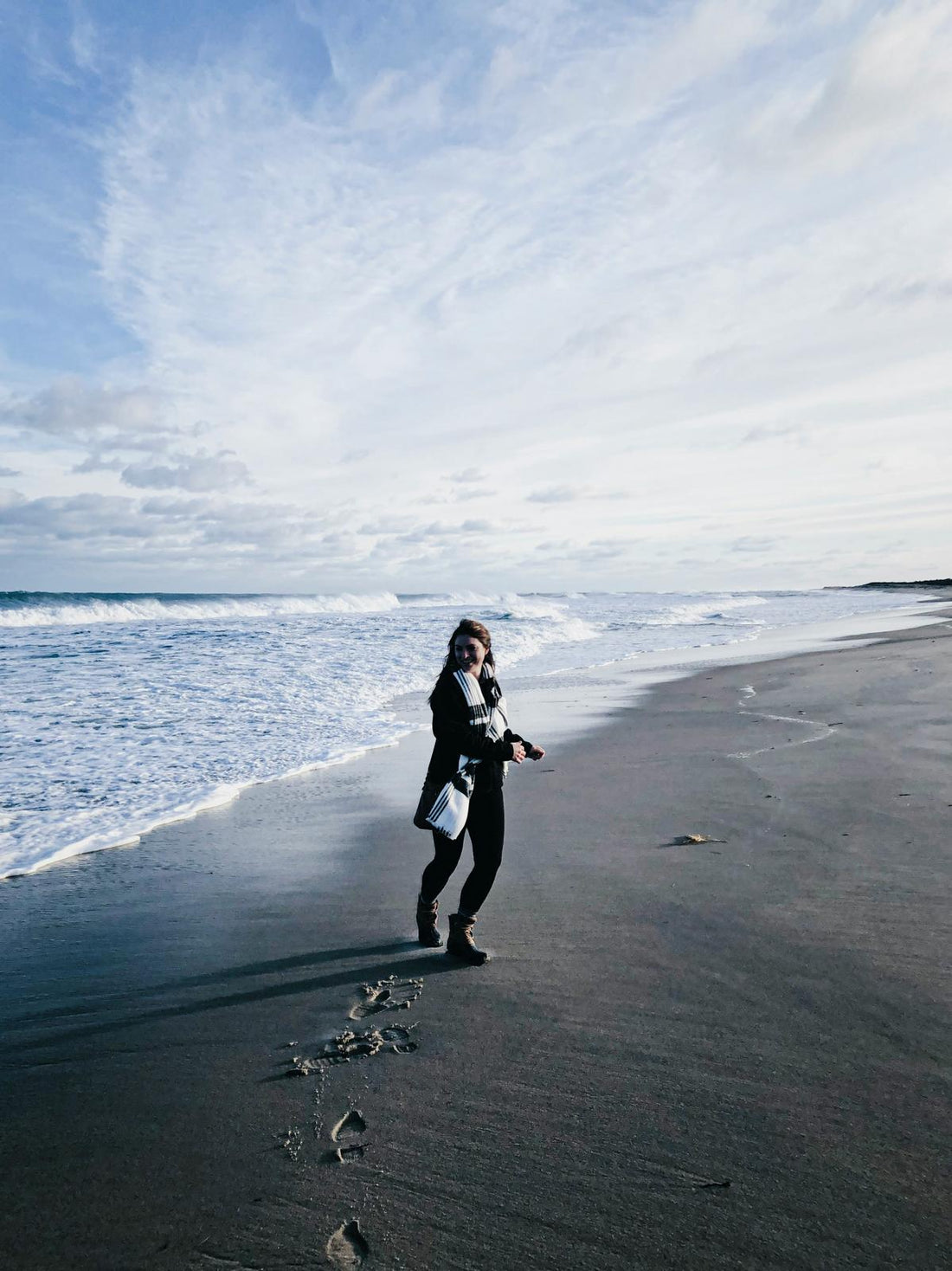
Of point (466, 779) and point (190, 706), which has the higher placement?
point (466, 779)

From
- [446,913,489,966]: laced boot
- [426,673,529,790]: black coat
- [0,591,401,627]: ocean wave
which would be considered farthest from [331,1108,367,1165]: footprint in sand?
[0,591,401,627]: ocean wave

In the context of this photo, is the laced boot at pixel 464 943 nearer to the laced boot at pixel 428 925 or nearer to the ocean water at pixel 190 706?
the laced boot at pixel 428 925

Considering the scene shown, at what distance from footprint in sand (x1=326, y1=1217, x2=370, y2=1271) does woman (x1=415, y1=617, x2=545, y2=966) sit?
5.68ft

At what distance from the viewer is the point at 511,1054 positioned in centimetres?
317

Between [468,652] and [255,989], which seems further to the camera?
[468,652]

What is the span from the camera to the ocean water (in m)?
7.26

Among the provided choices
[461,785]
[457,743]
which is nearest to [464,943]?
[461,785]

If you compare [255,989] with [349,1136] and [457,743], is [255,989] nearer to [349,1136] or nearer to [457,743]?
[349,1136]

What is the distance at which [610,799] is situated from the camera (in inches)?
276

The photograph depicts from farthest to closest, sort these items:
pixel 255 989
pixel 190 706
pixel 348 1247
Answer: pixel 190 706 → pixel 255 989 → pixel 348 1247

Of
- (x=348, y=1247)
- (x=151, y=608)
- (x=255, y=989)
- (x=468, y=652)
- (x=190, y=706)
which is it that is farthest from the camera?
(x=151, y=608)

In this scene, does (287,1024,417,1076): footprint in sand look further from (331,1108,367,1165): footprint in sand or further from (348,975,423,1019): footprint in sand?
(331,1108,367,1165): footprint in sand

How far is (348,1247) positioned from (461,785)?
210 centimetres

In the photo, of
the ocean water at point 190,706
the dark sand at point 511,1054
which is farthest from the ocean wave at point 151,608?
the dark sand at point 511,1054
